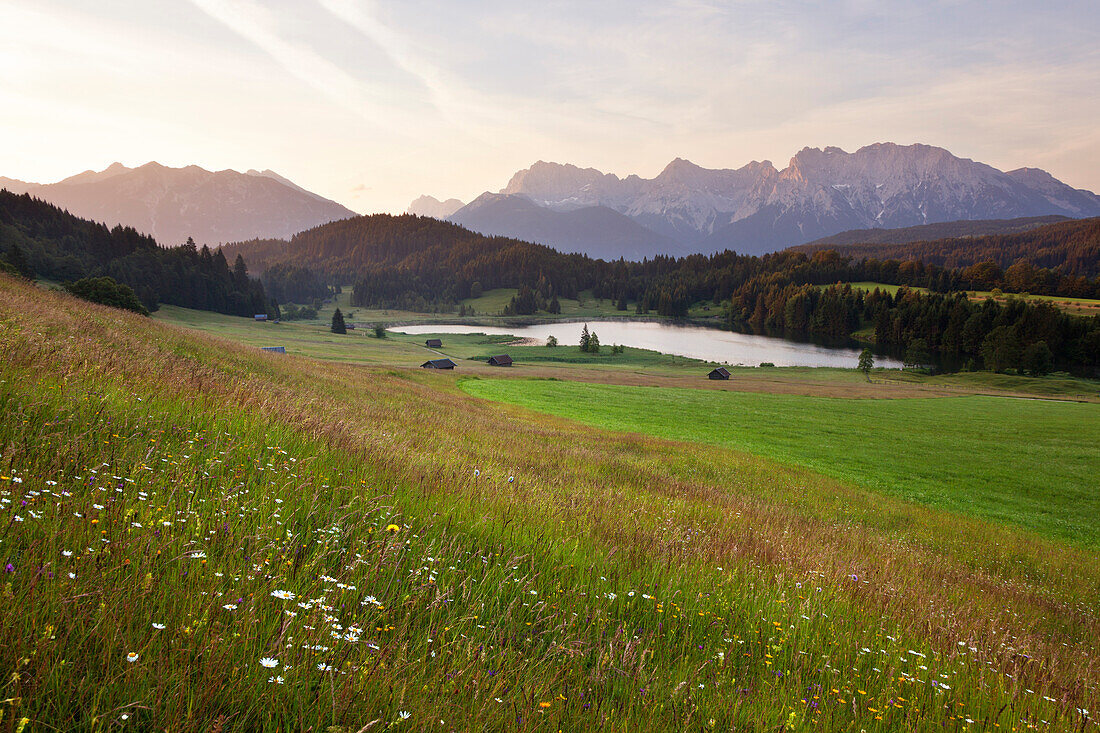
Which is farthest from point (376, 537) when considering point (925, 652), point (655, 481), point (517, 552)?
point (655, 481)

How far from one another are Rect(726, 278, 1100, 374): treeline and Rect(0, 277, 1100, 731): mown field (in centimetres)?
14442

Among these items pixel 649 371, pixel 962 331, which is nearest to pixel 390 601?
pixel 649 371

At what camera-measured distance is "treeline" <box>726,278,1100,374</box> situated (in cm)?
12100

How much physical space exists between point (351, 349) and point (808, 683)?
10603 centimetres

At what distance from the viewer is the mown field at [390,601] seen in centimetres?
219

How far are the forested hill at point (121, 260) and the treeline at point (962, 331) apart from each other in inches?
7373

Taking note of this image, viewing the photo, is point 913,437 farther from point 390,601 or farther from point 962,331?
point 962,331

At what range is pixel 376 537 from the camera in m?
4.16

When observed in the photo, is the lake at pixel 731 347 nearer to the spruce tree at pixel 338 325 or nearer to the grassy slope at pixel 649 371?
the grassy slope at pixel 649 371

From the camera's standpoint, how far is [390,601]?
130 inches

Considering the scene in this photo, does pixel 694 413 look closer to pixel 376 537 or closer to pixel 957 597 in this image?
pixel 957 597

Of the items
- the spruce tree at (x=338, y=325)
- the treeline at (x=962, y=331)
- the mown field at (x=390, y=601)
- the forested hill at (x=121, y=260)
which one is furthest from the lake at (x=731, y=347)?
the mown field at (x=390, y=601)

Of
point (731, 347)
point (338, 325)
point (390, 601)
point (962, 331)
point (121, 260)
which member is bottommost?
point (390, 601)

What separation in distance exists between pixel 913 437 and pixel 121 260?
17340 centimetres
